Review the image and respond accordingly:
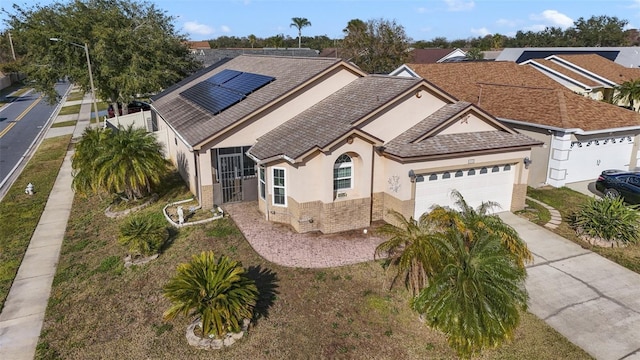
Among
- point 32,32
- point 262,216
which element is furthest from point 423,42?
point 262,216

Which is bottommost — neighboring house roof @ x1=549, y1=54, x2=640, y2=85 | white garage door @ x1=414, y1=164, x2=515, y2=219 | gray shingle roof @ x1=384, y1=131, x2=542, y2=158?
white garage door @ x1=414, y1=164, x2=515, y2=219

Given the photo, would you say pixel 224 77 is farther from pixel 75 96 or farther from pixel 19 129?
pixel 75 96

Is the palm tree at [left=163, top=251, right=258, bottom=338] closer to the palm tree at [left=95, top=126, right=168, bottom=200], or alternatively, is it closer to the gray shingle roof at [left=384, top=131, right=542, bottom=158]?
the gray shingle roof at [left=384, top=131, right=542, bottom=158]

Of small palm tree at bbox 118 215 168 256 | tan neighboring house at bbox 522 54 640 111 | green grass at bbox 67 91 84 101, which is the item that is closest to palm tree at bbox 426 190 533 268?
small palm tree at bbox 118 215 168 256

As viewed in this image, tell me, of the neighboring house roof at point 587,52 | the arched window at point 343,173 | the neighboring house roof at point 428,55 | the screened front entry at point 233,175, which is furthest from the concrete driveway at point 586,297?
the neighboring house roof at point 428,55

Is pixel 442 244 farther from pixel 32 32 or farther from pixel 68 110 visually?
pixel 68 110

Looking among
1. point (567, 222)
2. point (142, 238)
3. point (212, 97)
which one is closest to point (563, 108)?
point (567, 222)

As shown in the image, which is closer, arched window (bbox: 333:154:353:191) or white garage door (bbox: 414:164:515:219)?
arched window (bbox: 333:154:353:191)
